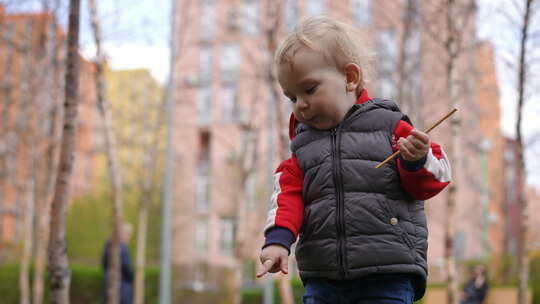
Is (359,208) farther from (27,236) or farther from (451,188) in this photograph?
(27,236)

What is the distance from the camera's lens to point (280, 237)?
7.66ft

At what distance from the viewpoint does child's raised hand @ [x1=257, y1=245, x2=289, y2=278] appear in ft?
7.44

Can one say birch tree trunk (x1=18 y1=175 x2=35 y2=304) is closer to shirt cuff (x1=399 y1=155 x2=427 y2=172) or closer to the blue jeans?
the blue jeans

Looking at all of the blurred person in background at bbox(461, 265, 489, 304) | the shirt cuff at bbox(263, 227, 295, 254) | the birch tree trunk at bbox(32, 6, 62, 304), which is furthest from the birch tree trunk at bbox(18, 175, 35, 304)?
the shirt cuff at bbox(263, 227, 295, 254)

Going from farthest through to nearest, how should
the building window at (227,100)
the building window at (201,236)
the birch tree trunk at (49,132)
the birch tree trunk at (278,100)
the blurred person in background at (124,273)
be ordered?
the building window at (201,236)
the building window at (227,100)
the birch tree trunk at (49,132)
the birch tree trunk at (278,100)
the blurred person in background at (124,273)

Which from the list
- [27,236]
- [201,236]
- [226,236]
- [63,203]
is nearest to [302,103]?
[63,203]

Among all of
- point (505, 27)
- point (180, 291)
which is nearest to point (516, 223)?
point (180, 291)

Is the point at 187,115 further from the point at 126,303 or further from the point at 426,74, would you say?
the point at 126,303

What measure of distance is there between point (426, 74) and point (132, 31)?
1288cm

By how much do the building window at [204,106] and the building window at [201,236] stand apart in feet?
19.1

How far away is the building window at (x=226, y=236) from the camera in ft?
121

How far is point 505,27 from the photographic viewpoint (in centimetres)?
1040

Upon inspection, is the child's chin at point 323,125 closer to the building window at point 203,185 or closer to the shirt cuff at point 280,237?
the shirt cuff at point 280,237

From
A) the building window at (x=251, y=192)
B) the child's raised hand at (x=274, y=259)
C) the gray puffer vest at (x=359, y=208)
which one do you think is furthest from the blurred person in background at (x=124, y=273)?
the building window at (x=251, y=192)
